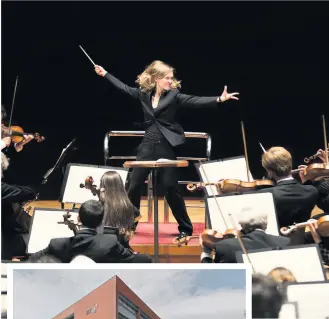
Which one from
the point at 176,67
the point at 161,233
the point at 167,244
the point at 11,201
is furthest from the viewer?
the point at 176,67

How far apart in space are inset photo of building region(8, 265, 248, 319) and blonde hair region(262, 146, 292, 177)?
5.69 feet

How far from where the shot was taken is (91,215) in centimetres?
308

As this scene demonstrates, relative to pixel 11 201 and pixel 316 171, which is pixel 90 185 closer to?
pixel 11 201

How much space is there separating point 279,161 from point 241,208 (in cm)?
65

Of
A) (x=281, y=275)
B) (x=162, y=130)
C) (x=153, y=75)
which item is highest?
(x=153, y=75)

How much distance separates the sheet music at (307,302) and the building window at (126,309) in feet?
1.38

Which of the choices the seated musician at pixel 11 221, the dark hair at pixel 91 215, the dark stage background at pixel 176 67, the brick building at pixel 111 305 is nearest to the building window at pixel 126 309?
the brick building at pixel 111 305

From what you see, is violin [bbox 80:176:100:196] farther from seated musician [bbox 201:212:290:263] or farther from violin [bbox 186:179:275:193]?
seated musician [bbox 201:212:290:263]

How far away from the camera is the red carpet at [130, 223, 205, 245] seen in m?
4.99

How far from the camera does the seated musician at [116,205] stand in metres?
3.80

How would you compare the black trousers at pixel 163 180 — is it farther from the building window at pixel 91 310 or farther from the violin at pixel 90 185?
the building window at pixel 91 310

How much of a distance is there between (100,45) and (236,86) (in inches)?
51.9

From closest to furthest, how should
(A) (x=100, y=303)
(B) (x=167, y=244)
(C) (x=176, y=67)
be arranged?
(A) (x=100, y=303) → (B) (x=167, y=244) → (C) (x=176, y=67)

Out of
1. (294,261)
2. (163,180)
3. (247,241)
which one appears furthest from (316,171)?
(294,261)
